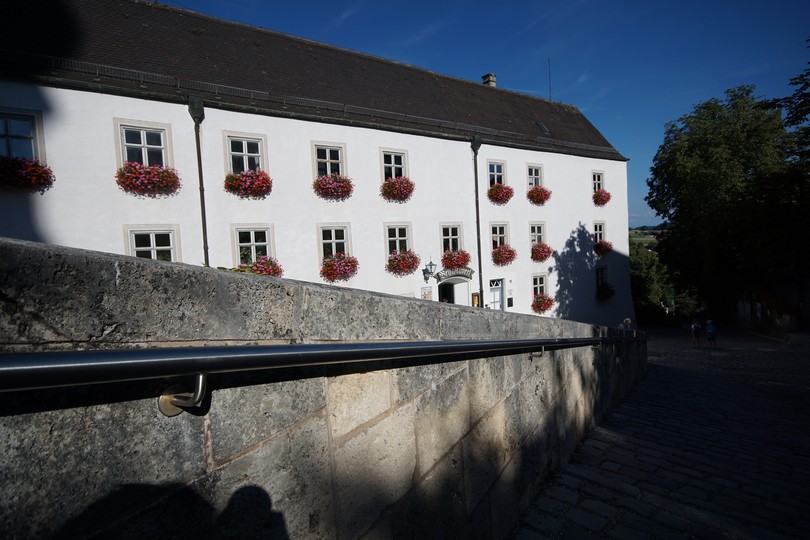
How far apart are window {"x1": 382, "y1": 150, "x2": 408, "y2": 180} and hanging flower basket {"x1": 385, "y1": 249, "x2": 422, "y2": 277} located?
116 inches

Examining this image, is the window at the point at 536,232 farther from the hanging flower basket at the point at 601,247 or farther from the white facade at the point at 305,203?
the hanging flower basket at the point at 601,247

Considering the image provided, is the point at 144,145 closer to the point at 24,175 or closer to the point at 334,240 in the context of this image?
the point at 24,175

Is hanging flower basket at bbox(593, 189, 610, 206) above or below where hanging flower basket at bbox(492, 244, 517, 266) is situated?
above

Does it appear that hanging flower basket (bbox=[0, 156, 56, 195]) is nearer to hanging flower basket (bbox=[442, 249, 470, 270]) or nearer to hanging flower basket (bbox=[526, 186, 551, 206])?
hanging flower basket (bbox=[442, 249, 470, 270])

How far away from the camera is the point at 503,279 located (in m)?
20.1

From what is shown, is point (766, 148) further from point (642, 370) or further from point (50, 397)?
point (50, 397)

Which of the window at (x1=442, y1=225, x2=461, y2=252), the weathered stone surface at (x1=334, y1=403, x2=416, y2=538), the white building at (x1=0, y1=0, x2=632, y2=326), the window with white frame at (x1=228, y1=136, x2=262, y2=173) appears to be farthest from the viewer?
the window at (x1=442, y1=225, x2=461, y2=252)

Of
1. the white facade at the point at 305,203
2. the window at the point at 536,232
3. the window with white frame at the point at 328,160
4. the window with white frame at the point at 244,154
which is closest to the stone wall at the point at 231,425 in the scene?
the white facade at the point at 305,203

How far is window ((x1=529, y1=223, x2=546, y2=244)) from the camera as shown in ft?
69.7

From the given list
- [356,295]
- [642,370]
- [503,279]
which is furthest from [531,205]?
[356,295]

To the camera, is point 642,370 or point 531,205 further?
point 531,205

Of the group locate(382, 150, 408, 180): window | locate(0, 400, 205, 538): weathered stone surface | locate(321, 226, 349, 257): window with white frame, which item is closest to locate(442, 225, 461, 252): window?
locate(382, 150, 408, 180): window

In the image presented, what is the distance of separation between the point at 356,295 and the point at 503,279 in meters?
18.7

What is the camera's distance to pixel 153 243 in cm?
1237
